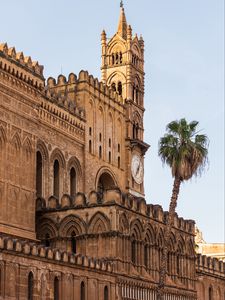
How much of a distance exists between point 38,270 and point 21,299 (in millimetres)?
2187

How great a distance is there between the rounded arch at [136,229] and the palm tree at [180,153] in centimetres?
175

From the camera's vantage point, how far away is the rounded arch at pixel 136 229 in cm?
5041

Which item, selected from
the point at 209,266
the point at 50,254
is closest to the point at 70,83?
the point at 209,266

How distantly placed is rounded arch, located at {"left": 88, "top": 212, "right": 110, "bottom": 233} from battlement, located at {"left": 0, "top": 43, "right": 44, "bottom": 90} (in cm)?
935

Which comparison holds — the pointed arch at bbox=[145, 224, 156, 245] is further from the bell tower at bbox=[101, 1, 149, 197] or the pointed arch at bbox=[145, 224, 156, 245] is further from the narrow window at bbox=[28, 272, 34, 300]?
the narrow window at bbox=[28, 272, 34, 300]

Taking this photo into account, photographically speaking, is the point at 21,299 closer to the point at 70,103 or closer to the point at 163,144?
the point at 163,144

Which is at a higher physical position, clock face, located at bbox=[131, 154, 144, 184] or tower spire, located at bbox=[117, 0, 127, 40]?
tower spire, located at bbox=[117, 0, 127, 40]

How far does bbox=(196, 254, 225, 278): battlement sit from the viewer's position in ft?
209

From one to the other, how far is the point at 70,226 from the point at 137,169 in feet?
61.1

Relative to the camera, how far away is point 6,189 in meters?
46.1

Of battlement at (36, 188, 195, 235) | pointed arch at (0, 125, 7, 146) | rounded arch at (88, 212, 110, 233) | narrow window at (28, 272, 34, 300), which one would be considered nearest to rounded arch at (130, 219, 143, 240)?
battlement at (36, 188, 195, 235)

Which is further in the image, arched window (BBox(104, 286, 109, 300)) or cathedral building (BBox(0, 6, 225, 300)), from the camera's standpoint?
arched window (BBox(104, 286, 109, 300))

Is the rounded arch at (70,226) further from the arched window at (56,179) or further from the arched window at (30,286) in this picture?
the arched window at (30,286)

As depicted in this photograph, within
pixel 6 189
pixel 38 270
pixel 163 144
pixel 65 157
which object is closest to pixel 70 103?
pixel 65 157
